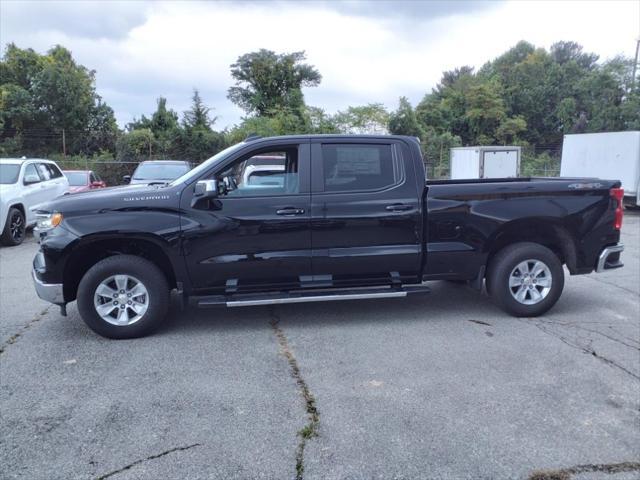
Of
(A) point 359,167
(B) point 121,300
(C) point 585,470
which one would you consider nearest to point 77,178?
(B) point 121,300

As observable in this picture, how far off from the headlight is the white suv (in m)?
6.41

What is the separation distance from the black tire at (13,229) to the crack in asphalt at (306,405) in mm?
7897

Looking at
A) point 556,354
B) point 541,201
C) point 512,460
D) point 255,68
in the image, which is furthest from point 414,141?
point 255,68

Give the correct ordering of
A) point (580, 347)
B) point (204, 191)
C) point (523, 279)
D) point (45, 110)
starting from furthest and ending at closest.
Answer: point (45, 110) → point (523, 279) → point (204, 191) → point (580, 347)

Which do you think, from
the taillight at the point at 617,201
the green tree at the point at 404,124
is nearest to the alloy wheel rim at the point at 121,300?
the taillight at the point at 617,201

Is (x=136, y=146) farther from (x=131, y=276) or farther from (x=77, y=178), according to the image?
(x=131, y=276)

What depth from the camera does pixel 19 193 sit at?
11117mm

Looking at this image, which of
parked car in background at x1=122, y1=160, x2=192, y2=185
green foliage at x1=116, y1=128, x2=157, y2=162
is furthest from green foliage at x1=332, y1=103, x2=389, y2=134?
parked car in background at x1=122, y1=160, x2=192, y2=185

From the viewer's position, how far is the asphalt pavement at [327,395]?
3.11m

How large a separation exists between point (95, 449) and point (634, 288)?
270 inches

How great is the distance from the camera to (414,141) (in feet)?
18.6

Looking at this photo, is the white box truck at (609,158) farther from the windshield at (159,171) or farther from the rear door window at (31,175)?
the rear door window at (31,175)

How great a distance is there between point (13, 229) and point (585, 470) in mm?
11239

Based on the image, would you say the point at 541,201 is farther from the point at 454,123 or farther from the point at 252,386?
the point at 454,123
